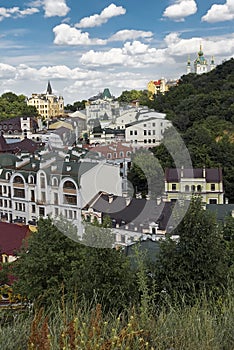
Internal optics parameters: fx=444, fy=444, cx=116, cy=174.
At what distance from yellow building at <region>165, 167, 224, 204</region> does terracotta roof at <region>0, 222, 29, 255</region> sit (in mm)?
6024

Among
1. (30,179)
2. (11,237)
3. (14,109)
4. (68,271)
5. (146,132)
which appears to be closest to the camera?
(68,271)

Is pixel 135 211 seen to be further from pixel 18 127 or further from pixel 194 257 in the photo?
pixel 18 127

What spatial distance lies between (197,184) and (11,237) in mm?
7092

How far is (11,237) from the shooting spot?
372 inches

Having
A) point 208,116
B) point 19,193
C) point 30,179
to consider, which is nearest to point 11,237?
point 30,179

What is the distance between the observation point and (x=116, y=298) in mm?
4656

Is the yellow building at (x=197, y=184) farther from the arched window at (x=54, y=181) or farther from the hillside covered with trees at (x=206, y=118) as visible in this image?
the arched window at (x=54, y=181)

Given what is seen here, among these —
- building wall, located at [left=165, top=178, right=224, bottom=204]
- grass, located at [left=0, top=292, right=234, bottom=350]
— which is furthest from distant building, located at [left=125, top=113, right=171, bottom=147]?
grass, located at [left=0, top=292, right=234, bottom=350]

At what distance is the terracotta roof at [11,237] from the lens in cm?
891

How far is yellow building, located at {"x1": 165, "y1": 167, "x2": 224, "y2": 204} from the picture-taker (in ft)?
47.5

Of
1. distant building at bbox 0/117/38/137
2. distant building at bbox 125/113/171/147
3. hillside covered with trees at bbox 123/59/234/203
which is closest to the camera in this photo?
hillside covered with trees at bbox 123/59/234/203

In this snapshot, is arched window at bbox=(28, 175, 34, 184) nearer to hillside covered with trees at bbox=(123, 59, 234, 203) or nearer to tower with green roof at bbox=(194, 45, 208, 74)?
hillside covered with trees at bbox=(123, 59, 234, 203)

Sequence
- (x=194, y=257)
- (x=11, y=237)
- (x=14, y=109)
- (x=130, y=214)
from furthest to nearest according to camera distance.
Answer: (x=14, y=109)
(x=130, y=214)
(x=11, y=237)
(x=194, y=257)

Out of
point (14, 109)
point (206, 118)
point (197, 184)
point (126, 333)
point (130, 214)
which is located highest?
point (14, 109)
